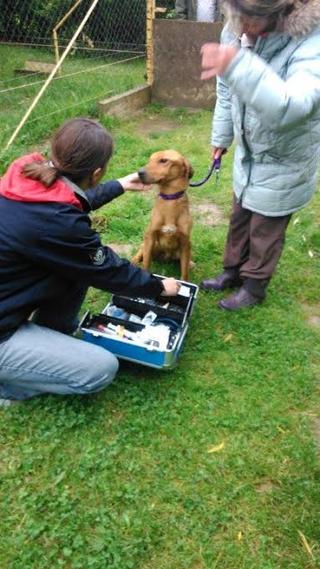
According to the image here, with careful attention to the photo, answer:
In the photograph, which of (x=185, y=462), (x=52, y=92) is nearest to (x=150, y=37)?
(x=52, y=92)

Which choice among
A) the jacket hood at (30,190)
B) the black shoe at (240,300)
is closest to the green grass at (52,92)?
the black shoe at (240,300)

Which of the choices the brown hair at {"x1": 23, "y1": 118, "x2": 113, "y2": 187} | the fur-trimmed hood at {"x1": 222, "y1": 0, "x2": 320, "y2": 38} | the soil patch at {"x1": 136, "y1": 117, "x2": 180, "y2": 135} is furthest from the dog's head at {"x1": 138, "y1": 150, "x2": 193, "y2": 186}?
the soil patch at {"x1": 136, "y1": 117, "x2": 180, "y2": 135}

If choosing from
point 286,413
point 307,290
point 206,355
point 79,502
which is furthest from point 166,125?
point 79,502

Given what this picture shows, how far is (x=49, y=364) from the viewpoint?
2.46 metres

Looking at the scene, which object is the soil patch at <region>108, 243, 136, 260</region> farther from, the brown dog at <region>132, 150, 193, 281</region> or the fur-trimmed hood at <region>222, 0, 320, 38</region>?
the fur-trimmed hood at <region>222, 0, 320, 38</region>

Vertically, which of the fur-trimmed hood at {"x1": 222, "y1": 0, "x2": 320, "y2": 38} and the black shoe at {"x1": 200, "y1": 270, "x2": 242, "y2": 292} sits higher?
the fur-trimmed hood at {"x1": 222, "y1": 0, "x2": 320, "y2": 38}

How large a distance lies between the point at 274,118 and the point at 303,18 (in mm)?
575

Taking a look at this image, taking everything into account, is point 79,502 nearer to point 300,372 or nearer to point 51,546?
point 51,546

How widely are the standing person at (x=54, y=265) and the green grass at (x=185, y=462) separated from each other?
0.27 meters

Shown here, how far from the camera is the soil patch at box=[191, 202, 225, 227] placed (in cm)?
477

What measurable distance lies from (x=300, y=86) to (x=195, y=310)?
1.73 metres

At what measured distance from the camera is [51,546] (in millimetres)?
2020

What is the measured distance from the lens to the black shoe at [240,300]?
3.48 meters

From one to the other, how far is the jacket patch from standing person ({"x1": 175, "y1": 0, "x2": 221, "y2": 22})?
309 inches
